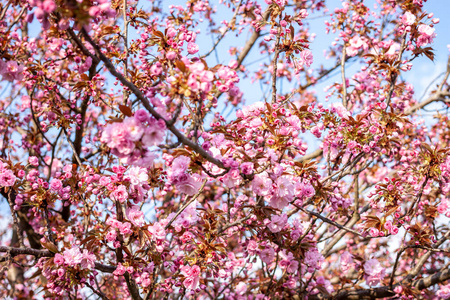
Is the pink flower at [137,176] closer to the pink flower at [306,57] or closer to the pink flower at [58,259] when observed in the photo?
the pink flower at [58,259]

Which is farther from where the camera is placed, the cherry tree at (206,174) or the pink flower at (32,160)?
the pink flower at (32,160)

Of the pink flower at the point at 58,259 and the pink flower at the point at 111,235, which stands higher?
the pink flower at the point at 111,235

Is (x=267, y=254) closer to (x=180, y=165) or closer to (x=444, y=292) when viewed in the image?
(x=180, y=165)

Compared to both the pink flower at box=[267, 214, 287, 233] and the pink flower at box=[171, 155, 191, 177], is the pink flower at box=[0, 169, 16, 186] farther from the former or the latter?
the pink flower at box=[267, 214, 287, 233]

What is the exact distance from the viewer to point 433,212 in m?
3.33

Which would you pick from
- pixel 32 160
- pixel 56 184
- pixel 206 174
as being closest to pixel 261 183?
pixel 206 174

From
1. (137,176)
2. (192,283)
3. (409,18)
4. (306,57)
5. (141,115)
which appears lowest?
(192,283)

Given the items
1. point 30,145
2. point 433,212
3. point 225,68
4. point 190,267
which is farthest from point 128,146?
point 30,145

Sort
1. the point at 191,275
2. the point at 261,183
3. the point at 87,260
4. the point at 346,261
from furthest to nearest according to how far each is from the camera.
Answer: the point at 346,261
the point at 87,260
the point at 191,275
the point at 261,183

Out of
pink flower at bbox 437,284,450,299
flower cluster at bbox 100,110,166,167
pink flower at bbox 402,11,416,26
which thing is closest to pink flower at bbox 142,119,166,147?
flower cluster at bbox 100,110,166,167

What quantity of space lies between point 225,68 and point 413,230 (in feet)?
7.12

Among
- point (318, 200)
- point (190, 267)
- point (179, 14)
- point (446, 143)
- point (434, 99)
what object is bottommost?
point (190, 267)

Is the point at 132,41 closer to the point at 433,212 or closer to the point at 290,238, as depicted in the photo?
the point at 290,238

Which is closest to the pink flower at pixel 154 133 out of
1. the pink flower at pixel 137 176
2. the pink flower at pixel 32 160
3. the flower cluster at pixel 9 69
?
the pink flower at pixel 137 176
